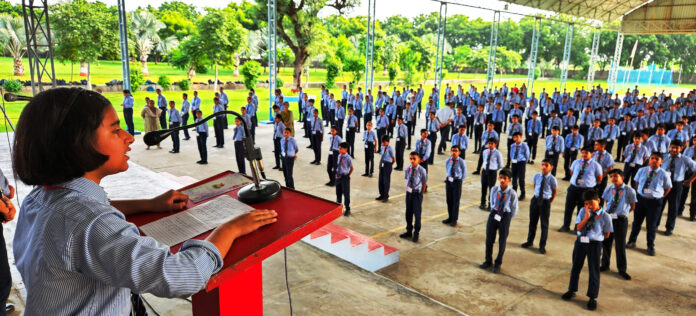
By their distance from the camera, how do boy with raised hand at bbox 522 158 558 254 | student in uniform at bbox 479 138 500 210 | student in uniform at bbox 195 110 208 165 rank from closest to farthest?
1. boy with raised hand at bbox 522 158 558 254
2. student in uniform at bbox 479 138 500 210
3. student in uniform at bbox 195 110 208 165

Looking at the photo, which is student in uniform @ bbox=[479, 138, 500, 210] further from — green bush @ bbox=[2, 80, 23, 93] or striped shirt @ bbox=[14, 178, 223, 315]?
green bush @ bbox=[2, 80, 23, 93]

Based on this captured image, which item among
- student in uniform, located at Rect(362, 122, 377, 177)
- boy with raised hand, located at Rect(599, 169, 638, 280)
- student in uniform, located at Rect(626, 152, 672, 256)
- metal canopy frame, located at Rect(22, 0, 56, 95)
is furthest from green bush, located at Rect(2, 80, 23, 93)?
student in uniform, located at Rect(626, 152, 672, 256)

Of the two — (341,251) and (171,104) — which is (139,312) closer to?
(341,251)

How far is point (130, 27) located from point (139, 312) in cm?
3296

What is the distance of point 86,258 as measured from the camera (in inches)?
41.6

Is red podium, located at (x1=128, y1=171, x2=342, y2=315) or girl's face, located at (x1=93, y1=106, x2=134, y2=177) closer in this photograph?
girl's face, located at (x1=93, y1=106, x2=134, y2=177)

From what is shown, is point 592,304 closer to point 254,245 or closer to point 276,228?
point 276,228

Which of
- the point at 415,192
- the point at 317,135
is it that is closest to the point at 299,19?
the point at 317,135

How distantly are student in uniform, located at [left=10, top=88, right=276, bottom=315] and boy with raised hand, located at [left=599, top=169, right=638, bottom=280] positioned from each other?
6.30 meters

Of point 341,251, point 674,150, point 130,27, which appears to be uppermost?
point 130,27

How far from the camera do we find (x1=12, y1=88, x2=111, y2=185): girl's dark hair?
1.08 metres

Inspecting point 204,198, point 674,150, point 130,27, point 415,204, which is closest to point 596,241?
point 415,204

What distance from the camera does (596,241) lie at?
16.8 feet

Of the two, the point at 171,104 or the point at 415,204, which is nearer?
the point at 415,204
